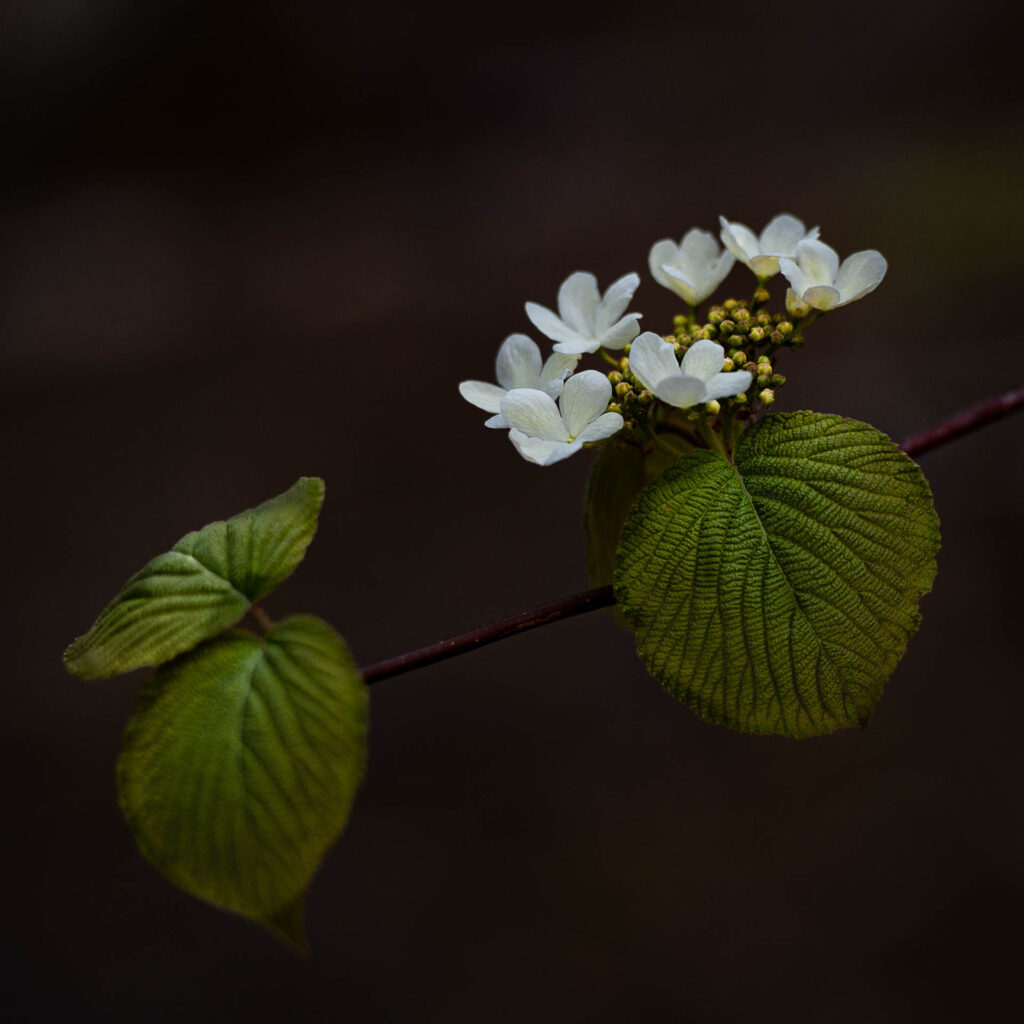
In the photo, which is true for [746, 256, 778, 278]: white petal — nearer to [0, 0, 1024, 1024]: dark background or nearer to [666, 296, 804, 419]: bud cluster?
[666, 296, 804, 419]: bud cluster

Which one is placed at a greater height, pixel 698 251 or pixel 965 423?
pixel 698 251

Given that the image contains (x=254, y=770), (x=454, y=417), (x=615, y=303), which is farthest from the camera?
(x=454, y=417)

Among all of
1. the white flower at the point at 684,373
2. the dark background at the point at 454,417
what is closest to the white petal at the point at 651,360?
the white flower at the point at 684,373

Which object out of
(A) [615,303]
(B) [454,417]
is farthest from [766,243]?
(B) [454,417]

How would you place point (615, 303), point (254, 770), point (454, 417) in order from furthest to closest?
point (454, 417) < point (615, 303) < point (254, 770)

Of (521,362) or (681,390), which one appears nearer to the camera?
(681,390)

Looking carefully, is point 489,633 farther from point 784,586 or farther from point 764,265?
point 764,265

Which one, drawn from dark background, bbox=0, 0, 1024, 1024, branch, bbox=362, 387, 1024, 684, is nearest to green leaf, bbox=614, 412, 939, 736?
branch, bbox=362, 387, 1024, 684

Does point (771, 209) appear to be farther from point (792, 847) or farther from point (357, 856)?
point (357, 856)

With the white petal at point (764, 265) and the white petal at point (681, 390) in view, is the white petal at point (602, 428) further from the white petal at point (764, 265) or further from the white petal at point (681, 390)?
the white petal at point (764, 265)
